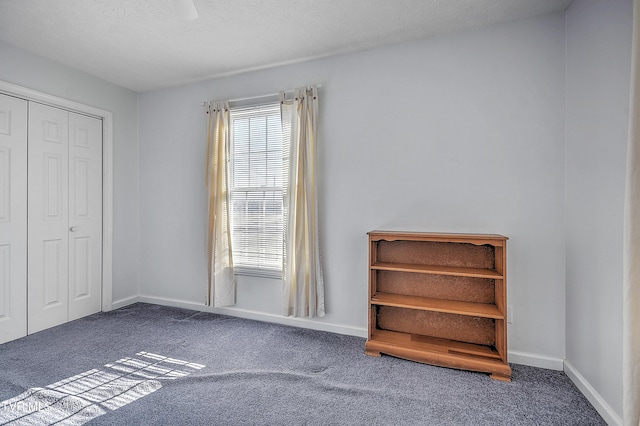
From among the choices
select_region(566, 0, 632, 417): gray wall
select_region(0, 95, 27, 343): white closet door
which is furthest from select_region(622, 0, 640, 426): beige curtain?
select_region(0, 95, 27, 343): white closet door

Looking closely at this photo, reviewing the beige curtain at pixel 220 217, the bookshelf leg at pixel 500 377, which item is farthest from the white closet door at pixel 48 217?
the bookshelf leg at pixel 500 377

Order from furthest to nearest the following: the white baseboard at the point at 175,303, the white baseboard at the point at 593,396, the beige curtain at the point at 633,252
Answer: the white baseboard at the point at 175,303 → the white baseboard at the point at 593,396 → the beige curtain at the point at 633,252

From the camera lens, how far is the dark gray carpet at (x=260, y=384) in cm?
179

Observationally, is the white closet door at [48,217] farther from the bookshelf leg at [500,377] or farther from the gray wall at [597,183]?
the gray wall at [597,183]

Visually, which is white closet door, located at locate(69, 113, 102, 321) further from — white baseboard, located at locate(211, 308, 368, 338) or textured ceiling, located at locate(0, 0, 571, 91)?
white baseboard, located at locate(211, 308, 368, 338)

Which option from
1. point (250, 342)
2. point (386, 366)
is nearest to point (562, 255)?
point (386, 366)

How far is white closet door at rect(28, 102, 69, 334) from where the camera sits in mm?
2957

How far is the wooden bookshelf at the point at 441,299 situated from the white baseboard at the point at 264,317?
30 cm

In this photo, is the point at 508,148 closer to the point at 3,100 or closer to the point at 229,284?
the point at 229,284

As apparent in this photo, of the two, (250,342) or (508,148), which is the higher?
(508,148)

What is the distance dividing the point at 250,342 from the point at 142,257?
208cm

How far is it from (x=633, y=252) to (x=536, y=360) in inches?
55.9

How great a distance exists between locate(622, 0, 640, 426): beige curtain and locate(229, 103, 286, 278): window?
243 centimetres

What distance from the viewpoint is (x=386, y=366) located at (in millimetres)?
2355
